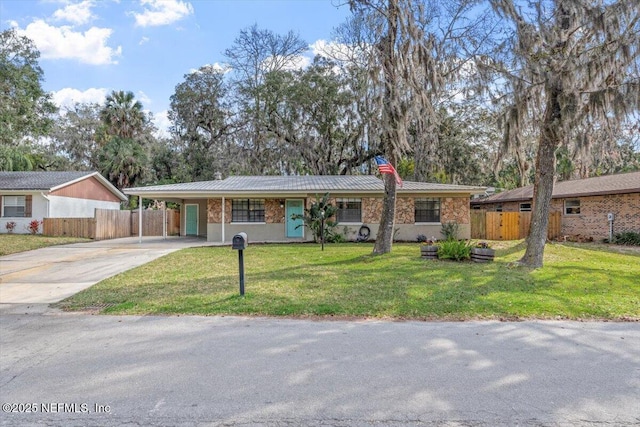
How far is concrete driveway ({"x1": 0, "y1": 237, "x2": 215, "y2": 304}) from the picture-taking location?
22.1ft

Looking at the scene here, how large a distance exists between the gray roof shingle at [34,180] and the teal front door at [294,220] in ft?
43.5

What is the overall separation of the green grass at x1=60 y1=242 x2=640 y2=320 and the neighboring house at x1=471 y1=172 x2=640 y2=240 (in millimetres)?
7583

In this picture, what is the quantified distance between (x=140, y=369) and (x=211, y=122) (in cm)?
2890

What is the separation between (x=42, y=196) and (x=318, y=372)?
2277 cm

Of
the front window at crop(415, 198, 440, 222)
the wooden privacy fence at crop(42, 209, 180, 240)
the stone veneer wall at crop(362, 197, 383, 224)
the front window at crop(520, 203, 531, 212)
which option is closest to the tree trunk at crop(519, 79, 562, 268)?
the front window at crop(415, 198, 440, 222)

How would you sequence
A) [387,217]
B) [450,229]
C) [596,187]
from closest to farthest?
1. [387,217]
2. [450,229]
3. [596,187]

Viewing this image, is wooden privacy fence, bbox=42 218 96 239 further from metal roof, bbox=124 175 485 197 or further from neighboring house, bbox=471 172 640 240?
neighboring house, bbox=471 172 640 240

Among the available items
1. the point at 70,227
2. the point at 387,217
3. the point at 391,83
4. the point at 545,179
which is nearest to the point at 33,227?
the point at 70,227

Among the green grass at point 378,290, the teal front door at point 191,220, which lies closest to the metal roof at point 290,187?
the teal front door at point 191,220

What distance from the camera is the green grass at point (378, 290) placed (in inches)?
219

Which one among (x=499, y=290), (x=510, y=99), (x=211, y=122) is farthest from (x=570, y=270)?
(x=211, y=122)

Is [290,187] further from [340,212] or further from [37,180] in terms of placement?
[37,180]

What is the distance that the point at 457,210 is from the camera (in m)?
17.9

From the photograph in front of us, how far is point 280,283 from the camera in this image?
7.54m
